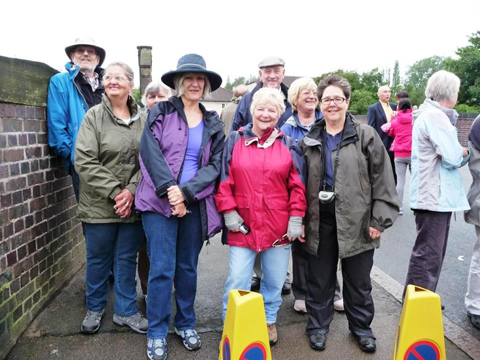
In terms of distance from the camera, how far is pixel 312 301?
3379 millimetres

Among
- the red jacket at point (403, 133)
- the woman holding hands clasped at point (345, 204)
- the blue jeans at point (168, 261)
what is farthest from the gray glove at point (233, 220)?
the red jacket at point (403, 133)

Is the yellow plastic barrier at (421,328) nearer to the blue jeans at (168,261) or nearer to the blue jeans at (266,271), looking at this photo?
the blue jeans at (266,271)

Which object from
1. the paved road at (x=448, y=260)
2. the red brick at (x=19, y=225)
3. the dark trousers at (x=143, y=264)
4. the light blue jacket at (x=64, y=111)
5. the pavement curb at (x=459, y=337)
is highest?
the light blue jacket at (x=64, y=111)

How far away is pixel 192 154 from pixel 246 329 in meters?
1.35

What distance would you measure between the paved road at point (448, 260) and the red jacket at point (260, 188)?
1.74m

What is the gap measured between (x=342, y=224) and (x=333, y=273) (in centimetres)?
51

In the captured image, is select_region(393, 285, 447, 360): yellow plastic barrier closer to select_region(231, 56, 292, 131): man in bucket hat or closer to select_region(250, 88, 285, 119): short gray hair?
select_region(250, 88, 285, 119): short gray hair

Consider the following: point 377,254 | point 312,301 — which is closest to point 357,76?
point 377,254

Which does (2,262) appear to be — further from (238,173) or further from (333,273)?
(333,273)

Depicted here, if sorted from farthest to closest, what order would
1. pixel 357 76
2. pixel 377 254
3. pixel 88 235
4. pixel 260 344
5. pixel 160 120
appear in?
pixel 357 76, pixel 377 254, pixel 88 235, pixel 160 120, pixel 260 344

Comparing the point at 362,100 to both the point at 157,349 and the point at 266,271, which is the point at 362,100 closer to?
the point at 266,271

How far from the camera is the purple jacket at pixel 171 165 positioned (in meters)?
2.90

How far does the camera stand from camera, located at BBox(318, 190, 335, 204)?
9.99ft

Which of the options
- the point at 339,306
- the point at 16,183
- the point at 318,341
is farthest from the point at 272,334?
the point at 16,183
